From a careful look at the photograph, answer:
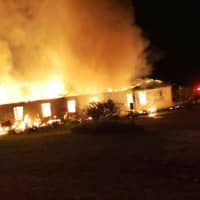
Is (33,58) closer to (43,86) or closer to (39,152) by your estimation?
(43,86)

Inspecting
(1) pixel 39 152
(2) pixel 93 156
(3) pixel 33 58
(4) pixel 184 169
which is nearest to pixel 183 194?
(4) pixel 184 169

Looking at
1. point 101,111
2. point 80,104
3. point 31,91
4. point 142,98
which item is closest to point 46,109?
point 80,104

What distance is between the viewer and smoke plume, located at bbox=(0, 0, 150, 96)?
3738cm

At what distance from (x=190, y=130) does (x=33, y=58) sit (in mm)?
19754

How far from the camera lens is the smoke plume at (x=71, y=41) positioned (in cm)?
3738

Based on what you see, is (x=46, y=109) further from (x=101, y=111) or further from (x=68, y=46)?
(x=68, y=46)

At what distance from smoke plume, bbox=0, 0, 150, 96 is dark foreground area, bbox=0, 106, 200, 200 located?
16.6m

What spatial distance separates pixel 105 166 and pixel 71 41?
26.8 m

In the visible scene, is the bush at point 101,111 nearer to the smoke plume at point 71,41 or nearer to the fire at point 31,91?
the fire at point 31,91

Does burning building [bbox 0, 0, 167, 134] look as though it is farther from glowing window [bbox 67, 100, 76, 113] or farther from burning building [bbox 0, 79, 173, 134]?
glowing window [bbox 67, 100, 76, 113]

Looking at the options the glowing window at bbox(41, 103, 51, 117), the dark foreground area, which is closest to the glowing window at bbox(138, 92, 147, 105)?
the glowing window at bbox(41, 103, 51, 117)

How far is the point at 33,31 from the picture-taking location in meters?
38.4

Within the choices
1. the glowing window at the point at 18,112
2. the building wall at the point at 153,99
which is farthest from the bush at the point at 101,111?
the building wall at the point at 153,99

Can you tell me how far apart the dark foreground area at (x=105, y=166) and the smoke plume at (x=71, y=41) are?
54.6 ft
